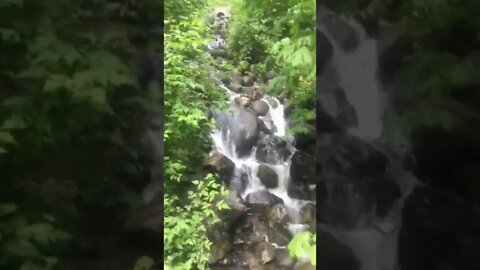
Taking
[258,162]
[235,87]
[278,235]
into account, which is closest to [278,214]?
[278,235]

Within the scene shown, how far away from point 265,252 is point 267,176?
220mm

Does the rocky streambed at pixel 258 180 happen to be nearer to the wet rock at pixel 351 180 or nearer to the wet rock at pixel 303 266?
the wet rock at pixel 303 266

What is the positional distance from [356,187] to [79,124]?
0.73 meters

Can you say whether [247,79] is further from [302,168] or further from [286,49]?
[302,168]

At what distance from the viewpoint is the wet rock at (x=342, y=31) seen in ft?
4.83

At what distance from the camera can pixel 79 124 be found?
1.46m

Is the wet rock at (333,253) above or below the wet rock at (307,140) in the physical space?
below

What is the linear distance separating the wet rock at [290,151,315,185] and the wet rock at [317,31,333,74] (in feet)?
1.00

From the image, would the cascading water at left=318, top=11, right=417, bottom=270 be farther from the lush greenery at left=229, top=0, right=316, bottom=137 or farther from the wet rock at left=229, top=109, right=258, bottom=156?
the wet rock at left=229, top=109, right=258, bottom=156

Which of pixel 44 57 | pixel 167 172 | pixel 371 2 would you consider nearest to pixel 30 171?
pixel 44 57

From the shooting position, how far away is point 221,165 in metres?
1.72

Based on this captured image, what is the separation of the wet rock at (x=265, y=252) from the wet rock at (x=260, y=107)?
1.24 ft

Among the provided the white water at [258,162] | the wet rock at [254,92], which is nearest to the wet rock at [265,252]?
the white water at [258,162]

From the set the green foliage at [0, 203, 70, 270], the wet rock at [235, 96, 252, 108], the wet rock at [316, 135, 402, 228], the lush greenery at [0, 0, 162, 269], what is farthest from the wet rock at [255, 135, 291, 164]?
the green foliage at [0, 203, 70, 270]
